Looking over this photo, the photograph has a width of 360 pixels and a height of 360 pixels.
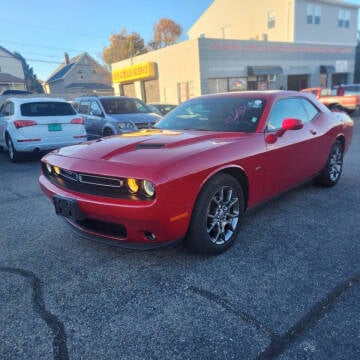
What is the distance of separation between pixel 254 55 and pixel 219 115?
23.4 m

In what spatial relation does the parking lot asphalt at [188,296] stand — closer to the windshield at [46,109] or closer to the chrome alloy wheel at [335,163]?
the chrome alloy wheel at [335,163]

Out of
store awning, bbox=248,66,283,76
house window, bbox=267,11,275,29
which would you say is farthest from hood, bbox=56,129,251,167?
house window, bbox=267,11,275,29

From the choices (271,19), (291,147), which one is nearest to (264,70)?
(271,19)

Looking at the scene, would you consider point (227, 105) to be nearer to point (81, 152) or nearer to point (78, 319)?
point (81, 152)

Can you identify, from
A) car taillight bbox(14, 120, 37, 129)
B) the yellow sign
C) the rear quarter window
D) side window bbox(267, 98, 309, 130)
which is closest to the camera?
side window bbox(267, 98, 309, 130)

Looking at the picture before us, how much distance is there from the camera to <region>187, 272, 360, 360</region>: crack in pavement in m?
1.83

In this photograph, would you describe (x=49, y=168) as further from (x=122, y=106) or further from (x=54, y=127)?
(x=122, y=106)

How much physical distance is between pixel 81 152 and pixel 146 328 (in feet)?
5.57

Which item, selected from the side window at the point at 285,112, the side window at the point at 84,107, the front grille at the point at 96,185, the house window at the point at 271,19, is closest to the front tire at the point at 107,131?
the side window at the point at 84,107

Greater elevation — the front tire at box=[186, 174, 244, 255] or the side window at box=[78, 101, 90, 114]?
the side window at box=[78, 101, 90, 114]

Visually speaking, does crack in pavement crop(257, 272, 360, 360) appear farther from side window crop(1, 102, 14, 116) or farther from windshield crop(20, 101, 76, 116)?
side window crop(1, 102, 14, 116)

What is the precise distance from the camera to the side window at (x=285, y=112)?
3.58 m

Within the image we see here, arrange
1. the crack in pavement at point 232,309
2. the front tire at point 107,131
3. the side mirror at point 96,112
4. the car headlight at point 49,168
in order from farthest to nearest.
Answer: the side mirror at point 96,112
the front tire at point 107,131
the car headlight at point 49,168
the crack in pavement at point 232,309

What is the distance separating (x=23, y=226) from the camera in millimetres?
3762
